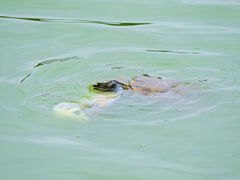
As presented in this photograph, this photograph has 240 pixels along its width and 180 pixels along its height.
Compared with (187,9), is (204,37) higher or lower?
lower

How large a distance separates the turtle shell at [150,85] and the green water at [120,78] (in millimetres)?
109

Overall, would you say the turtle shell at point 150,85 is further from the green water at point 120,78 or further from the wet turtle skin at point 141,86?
the green water at point 120,78

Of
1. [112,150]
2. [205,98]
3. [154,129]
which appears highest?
[205,98]

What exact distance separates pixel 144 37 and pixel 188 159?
125 inches

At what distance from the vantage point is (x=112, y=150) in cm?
343

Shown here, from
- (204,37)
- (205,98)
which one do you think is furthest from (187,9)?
(205,98)

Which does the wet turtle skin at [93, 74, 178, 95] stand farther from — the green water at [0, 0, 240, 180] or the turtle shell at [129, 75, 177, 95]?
the green water at [0, 0, 240, 180]

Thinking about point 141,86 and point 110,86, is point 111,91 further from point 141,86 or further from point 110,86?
point 141,86

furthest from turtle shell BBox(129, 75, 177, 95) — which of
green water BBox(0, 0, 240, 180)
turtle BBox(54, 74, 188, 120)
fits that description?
green water BBox(0, 0, 240, 180)

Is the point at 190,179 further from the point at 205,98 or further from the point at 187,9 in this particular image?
the point at 187,9

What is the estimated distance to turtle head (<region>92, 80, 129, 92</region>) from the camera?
→ 428cm

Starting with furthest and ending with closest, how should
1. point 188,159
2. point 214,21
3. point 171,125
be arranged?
point 214,21, point 171,125, point 188,159

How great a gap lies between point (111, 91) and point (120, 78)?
0.49 meters

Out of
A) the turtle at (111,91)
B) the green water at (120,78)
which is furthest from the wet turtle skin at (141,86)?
the green water at (120,78)
